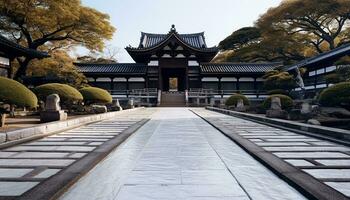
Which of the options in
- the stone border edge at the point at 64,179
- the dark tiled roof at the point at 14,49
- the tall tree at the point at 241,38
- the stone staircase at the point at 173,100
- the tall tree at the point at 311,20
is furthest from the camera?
the tall tree at the point at 241,38

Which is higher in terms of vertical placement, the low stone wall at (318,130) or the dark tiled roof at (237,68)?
the dark tiled roof at (237,68)

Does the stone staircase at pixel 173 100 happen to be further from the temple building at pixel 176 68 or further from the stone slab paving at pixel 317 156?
the stone slab paving at pixel 317 156

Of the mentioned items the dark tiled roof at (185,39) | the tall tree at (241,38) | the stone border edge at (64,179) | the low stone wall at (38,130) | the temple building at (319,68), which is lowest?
the stone border edge at (64,179)

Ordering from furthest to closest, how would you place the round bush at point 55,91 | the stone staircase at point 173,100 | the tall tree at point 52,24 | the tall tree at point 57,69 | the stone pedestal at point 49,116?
the stone staircase at point 173,100, the tall tree at point 57,69, the tall tree at point 52,24, the round bush at point 55,91, the stone pedestal at point 49,116

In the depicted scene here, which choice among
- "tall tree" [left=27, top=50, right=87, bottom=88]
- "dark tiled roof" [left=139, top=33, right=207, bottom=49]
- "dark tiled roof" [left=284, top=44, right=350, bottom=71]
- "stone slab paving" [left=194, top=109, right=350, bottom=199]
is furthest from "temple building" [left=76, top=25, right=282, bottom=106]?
"stone slab paving" [left=194, top=109, right=350, bottom=199]

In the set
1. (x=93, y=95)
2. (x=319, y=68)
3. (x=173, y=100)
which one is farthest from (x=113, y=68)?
(x=319, y=68)

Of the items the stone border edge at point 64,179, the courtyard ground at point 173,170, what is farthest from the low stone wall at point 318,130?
the stone border edge at point 64,179

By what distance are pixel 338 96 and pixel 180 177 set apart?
1105 centimetres

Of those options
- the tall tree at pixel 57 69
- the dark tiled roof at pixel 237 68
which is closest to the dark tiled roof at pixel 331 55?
the dark tiled roof at pixel 237 68

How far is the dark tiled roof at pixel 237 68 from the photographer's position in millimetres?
40341

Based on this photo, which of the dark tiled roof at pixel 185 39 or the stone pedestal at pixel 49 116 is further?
the dark tiled roof at pixel 185 39

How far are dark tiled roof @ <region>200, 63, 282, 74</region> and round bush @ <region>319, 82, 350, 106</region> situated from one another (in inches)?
1035

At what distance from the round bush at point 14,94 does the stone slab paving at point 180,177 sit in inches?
253

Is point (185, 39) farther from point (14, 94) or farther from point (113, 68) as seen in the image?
point (14, 94)
